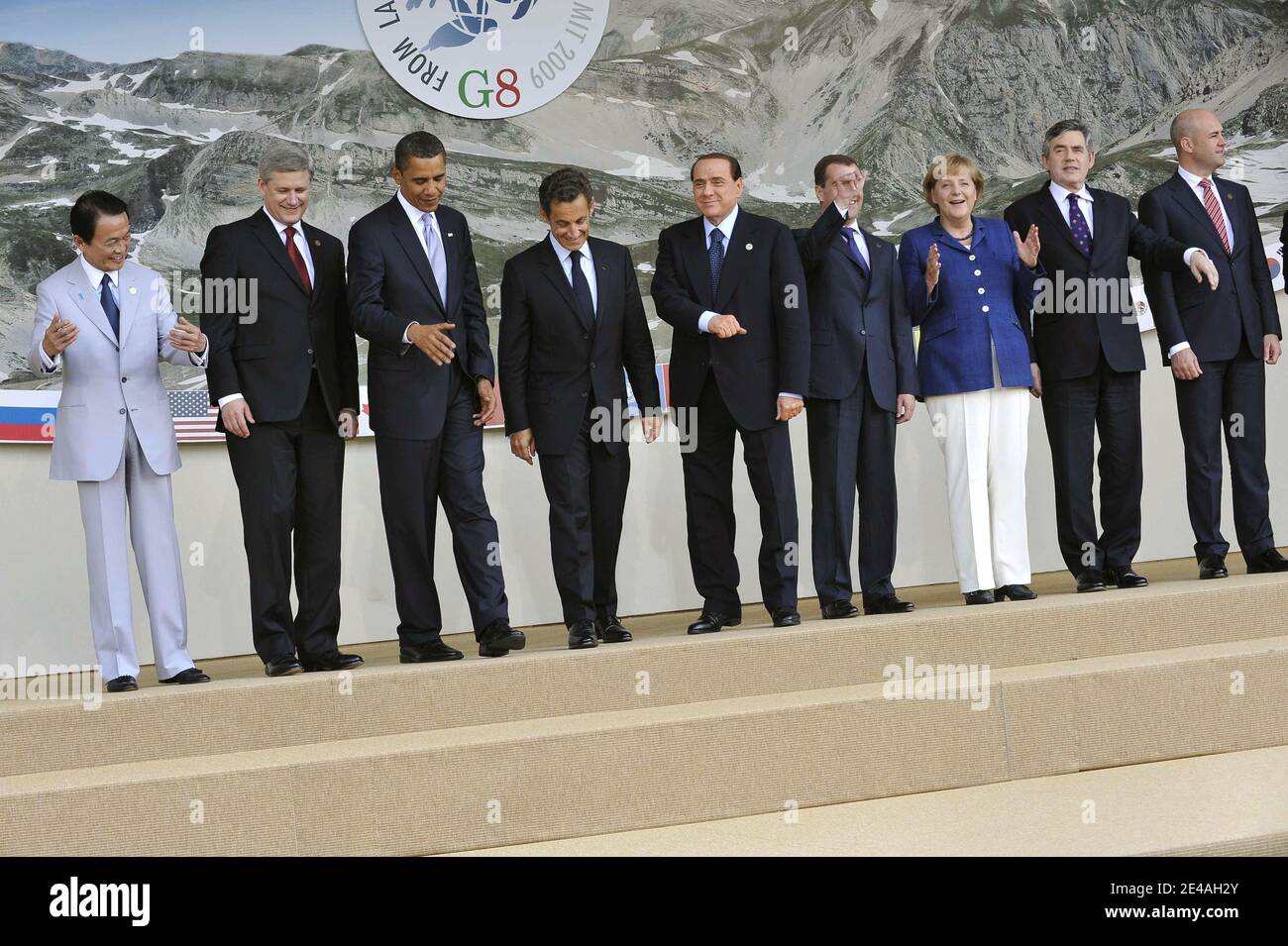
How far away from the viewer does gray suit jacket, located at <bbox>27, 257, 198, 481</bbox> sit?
3857 millimetres

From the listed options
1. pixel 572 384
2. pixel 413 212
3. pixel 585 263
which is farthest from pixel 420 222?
pixel 572 384

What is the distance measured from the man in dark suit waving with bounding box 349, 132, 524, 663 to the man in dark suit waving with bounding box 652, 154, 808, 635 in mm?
668

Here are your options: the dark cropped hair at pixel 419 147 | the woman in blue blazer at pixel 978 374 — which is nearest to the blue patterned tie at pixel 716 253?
the woman in blue blazer at pixel 978 374

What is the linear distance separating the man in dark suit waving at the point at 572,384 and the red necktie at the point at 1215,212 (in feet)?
6.75

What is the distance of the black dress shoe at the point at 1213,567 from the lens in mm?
4551

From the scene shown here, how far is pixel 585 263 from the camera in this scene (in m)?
4.26

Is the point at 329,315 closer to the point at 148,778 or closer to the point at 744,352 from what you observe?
the point at 744,352

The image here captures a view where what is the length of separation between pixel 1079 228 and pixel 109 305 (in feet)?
9.81

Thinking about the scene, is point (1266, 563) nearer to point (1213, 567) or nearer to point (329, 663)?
point (1213, 567)

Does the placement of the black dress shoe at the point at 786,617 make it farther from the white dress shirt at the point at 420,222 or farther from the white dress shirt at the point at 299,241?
the white dress shirt at the point at 299,241

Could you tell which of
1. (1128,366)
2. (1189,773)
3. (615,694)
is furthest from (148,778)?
(1128,366)

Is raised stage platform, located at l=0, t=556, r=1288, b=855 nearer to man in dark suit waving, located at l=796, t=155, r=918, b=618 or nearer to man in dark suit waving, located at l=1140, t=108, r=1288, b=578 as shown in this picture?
man in dark suit waving, located at l=796, t=155, r=918, b=618

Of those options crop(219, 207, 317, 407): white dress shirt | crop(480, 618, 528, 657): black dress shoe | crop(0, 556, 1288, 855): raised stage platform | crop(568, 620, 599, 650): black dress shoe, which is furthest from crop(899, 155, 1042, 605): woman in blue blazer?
crop(219, 207, 317, 407): white dress shirt
